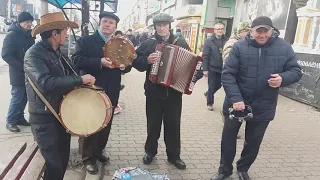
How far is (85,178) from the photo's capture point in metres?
3.66

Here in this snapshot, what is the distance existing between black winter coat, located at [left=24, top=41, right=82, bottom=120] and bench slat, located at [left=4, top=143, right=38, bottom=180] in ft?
1.56

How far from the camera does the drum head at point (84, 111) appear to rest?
274 centimetres

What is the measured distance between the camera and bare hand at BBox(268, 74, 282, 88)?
3252 millimetres

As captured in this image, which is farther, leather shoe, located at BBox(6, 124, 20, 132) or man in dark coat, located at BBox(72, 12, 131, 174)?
leather shoe, located at BBox(6, 124, 20, 132)

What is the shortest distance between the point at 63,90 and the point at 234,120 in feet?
6.36

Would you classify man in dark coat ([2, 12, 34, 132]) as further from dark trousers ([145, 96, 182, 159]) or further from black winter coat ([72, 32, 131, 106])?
dark trousers ([145, 96, 182, 159])

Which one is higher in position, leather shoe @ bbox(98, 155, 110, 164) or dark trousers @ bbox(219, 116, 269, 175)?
dark trousers @ bbox(219, 116, 269, 175)

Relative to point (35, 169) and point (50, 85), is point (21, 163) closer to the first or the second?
point (35, 169)

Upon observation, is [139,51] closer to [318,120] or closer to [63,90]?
[63,90]

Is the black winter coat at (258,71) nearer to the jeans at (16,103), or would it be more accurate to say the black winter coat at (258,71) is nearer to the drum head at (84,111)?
the drum head at (84,111)

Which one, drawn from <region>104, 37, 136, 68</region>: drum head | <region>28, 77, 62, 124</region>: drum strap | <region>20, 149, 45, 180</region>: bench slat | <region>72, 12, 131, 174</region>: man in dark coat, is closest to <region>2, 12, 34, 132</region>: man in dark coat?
<region>72, 12, 131, 174</region>: man in dark coat

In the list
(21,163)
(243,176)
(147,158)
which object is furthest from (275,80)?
(21,163)

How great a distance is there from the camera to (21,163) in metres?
2.77

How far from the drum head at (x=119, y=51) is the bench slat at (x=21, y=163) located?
119 cm
